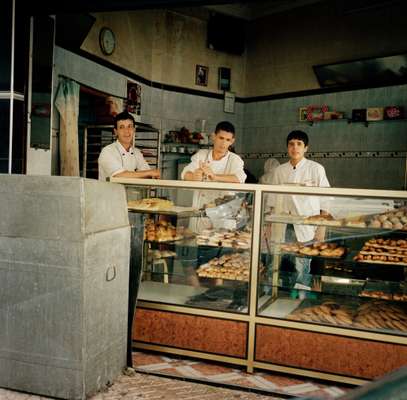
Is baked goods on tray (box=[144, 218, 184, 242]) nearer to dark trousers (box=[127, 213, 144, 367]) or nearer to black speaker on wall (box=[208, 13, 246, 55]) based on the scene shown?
dark trousers (box=[127, 213, 144, 367])

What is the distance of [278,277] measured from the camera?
3717 mm

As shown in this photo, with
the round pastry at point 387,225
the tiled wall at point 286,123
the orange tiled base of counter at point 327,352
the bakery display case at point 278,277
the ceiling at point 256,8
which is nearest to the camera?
the orange tiled base of counter at point 327,352

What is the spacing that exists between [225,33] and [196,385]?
740 centimetres

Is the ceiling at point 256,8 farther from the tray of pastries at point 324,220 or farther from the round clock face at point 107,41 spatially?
the tray of pastries at point 324,220

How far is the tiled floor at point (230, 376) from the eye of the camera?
3.08 m

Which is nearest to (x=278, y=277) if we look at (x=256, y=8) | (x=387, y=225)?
(x=387, y=225)

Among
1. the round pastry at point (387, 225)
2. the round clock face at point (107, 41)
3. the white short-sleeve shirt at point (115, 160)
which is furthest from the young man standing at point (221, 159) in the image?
the round clock face at point (107, 41)

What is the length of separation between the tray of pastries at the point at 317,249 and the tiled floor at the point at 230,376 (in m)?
0.94

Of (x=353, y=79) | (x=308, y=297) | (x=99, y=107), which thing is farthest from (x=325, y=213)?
(x=353, y=79)

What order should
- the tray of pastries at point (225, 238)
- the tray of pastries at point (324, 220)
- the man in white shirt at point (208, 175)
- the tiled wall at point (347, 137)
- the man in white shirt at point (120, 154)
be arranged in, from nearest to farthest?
the tray of pastries at point (324, 220)
the tray of pastries at point (225, 238)
the man in white shirt at point (208, 175)
the man in white shirt at point (120, 154)
the tiled wall at point (347, 137)

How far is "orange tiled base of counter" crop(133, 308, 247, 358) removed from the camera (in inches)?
133

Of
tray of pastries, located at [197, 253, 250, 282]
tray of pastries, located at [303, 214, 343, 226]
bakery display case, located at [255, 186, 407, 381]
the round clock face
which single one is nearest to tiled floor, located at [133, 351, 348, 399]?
bakery display case, located at [255, 186, 407, 381]

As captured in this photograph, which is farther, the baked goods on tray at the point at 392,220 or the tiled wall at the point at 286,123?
the tiled wall at the point at 286,123

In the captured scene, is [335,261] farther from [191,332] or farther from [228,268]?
[191,332]
